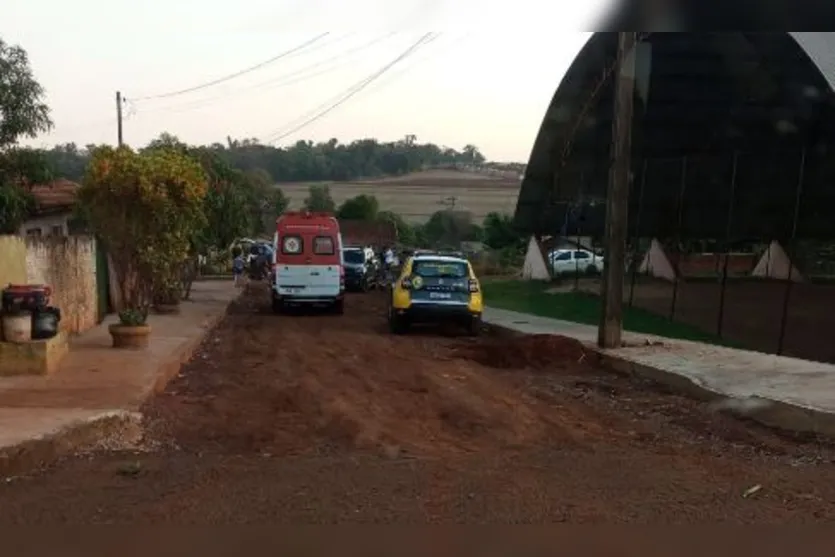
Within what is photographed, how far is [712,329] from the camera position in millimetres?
23859

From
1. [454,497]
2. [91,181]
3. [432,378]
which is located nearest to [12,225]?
[91,181]

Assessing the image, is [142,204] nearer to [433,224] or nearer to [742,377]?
[742,377]

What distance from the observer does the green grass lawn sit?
23000 mm

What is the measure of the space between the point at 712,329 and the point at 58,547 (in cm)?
2005

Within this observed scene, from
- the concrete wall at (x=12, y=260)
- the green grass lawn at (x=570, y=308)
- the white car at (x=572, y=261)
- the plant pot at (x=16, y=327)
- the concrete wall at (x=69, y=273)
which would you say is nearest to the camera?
the plant pot at (x=16, y=327)

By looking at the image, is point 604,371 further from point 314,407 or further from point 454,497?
point 454,497

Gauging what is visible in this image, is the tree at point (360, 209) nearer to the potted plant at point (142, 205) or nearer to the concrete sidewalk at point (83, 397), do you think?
the potted plant at point (142, 205)

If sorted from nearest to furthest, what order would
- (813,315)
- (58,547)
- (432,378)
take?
1. (58,547)
2. (432,378)
3. (813,315)

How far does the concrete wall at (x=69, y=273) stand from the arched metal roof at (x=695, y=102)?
15206 millimetres

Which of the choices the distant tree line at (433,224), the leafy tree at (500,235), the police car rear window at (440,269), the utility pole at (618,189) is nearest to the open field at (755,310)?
the utility pole at (618,189)

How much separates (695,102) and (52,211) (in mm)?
22853

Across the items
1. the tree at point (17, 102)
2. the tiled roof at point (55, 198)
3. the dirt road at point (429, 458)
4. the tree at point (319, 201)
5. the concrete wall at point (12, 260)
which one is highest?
the tree at point (17, 102)

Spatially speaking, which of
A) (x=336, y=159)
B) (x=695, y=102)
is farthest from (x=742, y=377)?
(x=336, y=159)

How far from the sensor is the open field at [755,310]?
20516mm
